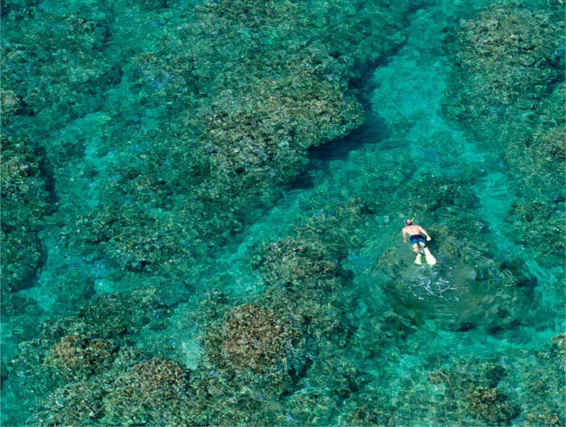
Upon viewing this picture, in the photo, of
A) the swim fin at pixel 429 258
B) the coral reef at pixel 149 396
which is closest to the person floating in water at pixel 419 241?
the swim fin at pixel 429 258

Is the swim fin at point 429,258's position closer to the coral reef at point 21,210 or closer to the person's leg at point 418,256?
the person's leg at point 418,256

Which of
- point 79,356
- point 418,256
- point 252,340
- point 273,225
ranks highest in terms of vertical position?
point 418,256

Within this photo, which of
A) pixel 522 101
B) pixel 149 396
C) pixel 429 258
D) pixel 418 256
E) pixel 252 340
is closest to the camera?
pixel 149 396

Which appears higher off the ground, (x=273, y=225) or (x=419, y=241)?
(x=419, y=241)

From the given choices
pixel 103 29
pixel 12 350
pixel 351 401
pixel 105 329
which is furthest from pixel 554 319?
pixel 103 29

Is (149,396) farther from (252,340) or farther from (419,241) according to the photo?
(419,241)

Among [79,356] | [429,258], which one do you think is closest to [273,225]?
[429,258]

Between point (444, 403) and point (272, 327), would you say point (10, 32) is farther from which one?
point (444, 403)

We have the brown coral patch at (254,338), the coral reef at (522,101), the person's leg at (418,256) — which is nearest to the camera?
the brown coral patch at (254,338)

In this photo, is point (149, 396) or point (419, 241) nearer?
point (149, 396)

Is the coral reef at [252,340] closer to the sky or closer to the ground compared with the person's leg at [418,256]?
closer to the ground
